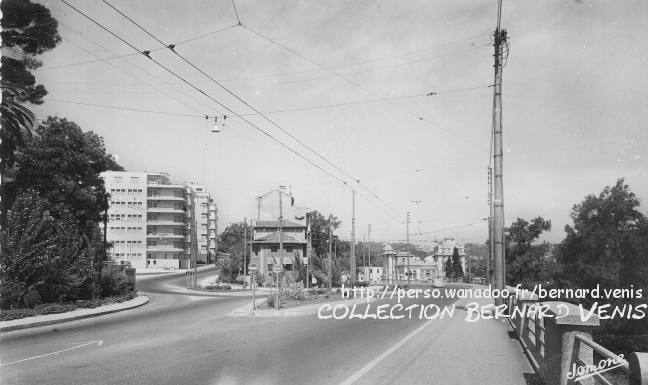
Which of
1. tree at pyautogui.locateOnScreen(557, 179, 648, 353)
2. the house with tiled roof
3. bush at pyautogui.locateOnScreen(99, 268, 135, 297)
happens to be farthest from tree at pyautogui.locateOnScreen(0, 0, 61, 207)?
tree at pyautogui.locateOnScreen(557, 179, 648, 353)

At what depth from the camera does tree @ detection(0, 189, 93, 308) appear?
19.9 m

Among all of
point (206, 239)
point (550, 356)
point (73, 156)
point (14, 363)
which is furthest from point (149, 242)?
point (550, 356)

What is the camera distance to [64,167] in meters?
27.8

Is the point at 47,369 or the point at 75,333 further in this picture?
the point at 75,333

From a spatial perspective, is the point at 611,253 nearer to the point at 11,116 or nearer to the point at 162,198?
the point at 11,116

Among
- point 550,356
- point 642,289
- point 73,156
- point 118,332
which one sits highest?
point 73,156

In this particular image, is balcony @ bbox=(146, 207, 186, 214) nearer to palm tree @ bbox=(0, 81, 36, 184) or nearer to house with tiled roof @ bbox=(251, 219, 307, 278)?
house with tiled roof @ bbox=(251, 219, 307, 278)

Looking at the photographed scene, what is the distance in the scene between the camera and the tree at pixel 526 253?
81750 millimetres

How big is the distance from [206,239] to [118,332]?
98.7m

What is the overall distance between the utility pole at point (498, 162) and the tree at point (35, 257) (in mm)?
18613

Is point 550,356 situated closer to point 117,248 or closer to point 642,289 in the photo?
point 642,289

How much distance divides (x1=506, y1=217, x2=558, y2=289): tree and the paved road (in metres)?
72.6

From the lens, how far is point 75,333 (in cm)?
1477

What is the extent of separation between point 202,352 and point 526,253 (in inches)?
3272
